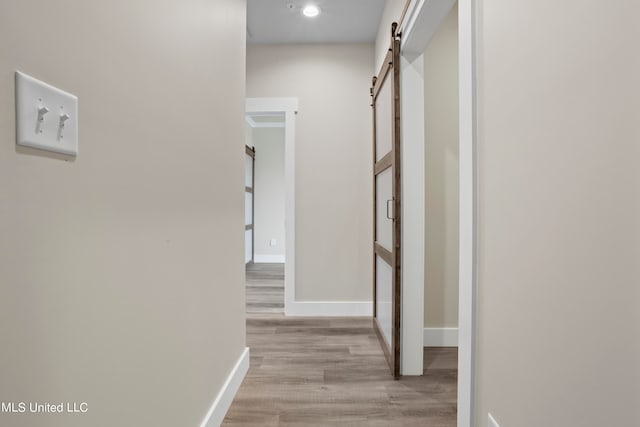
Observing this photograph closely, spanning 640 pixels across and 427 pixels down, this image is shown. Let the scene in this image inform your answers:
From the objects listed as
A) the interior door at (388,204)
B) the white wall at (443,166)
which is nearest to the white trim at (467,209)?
the interior door at (388,204)

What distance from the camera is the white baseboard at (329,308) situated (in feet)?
10.4

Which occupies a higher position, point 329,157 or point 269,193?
point 329,157

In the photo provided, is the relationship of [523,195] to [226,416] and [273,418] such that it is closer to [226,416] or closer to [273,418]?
[273,418]

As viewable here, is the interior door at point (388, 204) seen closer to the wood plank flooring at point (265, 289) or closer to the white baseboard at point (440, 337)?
the white baseboard at point (440, 337)

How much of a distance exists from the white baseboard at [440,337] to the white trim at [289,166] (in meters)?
1.28

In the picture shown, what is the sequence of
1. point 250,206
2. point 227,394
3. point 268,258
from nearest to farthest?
1. point 227,394
2. point 250,206
3. point 268,258

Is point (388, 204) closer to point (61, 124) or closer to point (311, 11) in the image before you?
point (311, 11)

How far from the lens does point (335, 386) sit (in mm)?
1885

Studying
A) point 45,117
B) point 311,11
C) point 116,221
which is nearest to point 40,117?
point 45,117

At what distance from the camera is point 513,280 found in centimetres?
91

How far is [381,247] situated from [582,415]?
6.08 ft

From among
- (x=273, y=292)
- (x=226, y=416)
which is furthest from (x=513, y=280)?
(x=273, y=292)

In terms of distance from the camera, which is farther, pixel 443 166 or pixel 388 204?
pixel 443 166

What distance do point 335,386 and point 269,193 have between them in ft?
16.3
